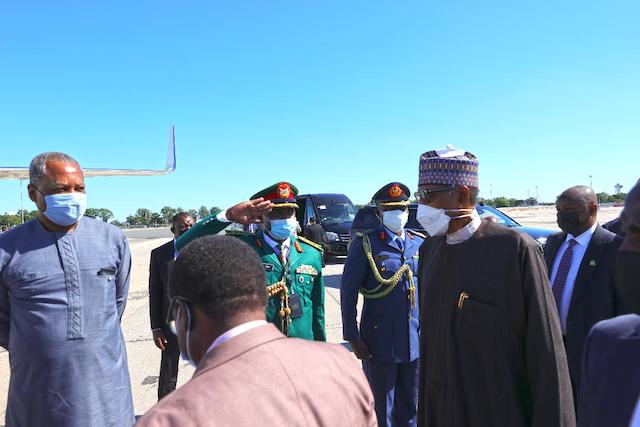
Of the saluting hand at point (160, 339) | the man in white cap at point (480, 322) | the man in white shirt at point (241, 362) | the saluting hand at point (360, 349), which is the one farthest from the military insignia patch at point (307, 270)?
the man in white shirt at point (241, 362)

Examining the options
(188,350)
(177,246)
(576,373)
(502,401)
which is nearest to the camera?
(188,350)

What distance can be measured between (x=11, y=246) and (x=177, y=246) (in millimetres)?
929

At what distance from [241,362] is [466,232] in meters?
1.52

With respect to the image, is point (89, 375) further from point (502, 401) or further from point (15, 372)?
point (502, 401)

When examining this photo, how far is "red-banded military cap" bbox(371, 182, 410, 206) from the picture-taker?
403 centimetres

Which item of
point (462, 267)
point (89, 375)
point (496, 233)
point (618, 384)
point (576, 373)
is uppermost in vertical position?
point (496, 233)

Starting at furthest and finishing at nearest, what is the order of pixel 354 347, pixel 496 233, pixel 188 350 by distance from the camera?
1. pixel 354 347
2. pixel 496 233
3. pixel 188 350

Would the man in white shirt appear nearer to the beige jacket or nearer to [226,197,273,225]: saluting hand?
the beige jacket

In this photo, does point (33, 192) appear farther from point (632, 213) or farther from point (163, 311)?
point (632, 213)

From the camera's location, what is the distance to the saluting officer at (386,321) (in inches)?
136

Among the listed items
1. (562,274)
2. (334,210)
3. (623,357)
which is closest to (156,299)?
(562,274)

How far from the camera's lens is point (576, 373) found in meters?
3.22

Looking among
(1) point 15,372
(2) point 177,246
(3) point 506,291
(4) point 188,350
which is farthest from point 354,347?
(4) point 188,350

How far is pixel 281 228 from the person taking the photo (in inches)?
130
